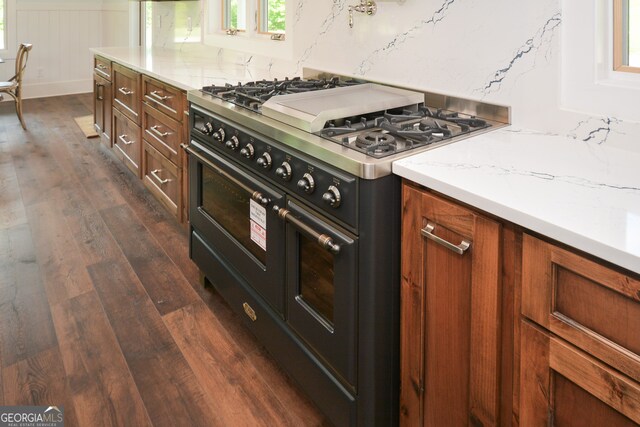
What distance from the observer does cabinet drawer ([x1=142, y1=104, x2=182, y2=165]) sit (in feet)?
8.61

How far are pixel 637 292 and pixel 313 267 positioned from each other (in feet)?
2.77

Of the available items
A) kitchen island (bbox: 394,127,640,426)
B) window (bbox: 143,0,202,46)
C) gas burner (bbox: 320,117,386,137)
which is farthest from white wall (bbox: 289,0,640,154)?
window (bbox: 143,0,202,46)

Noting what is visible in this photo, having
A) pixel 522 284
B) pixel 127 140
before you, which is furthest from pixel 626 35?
pixel 127 140

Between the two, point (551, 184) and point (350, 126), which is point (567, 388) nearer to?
point (551, 184)

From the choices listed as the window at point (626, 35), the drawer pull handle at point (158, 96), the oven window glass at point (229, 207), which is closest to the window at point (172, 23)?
the drawer pull handle at point (158, 96)

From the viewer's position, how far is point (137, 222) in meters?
3.17

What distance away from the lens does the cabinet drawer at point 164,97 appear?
2504 mm

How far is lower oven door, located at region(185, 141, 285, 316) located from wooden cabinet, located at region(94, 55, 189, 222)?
470 mm

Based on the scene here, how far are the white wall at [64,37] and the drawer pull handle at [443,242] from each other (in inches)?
281

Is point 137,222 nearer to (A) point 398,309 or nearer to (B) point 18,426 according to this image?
(B) point 18,426

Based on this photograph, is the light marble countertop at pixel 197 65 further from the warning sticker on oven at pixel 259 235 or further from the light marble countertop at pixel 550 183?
the light marble countertop at pixel 550 183

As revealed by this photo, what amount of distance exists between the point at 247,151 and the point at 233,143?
0.40 ft

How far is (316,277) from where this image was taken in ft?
4.74

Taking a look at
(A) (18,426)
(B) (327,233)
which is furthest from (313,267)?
(A) (18,426)
